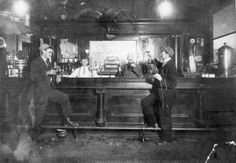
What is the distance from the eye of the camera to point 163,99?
13.3ft

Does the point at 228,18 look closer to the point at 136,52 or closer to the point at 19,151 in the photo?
the point at 136,52

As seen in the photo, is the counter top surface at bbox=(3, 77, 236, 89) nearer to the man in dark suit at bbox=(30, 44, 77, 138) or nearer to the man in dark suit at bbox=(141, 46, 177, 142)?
the man in dark suit at bbox=(30, 44, 77, 138)

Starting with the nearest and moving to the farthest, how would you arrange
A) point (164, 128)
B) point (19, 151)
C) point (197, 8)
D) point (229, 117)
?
1. point (19, 151)
2. point (164, 128)
3. point (229, 117)
4. point (197, 8)

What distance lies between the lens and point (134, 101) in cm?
460

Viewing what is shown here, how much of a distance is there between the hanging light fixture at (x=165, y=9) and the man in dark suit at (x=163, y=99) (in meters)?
3.17

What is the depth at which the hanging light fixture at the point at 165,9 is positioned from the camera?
682 centimetres

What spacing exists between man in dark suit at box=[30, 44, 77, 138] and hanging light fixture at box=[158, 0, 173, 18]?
376 centimetres

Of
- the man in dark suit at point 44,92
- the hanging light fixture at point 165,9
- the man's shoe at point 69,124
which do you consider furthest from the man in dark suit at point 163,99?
the hanging light fixture at point 165,9

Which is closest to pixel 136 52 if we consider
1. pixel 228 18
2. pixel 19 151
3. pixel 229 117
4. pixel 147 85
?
pixel 228 18

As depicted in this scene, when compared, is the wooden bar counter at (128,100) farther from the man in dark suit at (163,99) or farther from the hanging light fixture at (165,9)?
the hanging light fixture at (165,9)

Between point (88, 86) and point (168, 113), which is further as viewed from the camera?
point (88, 86)

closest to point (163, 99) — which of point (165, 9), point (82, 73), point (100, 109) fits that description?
point (100, 109)

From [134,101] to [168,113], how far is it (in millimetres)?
782

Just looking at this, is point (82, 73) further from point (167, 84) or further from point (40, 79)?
point (167, 84)
